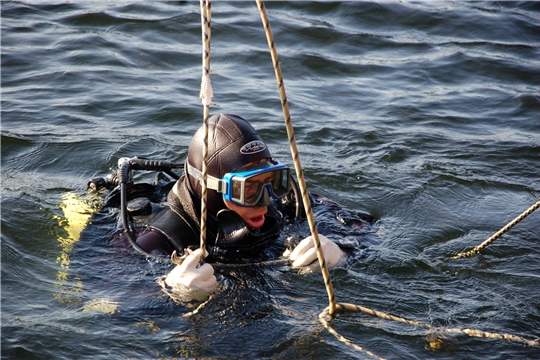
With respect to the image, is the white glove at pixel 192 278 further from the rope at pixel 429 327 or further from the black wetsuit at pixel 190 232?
the rope at pixel 429 327

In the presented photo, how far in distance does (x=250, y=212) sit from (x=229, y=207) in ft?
0.45

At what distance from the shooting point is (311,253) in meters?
4.00

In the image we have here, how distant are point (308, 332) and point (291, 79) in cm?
540

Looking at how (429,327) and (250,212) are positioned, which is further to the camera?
(250,212)

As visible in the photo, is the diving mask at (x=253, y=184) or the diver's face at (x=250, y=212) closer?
the diving mask at (x=253, y=184)

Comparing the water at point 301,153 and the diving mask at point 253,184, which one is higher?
the diving mask at point 253,184

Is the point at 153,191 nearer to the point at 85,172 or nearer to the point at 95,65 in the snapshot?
the point at 85,172

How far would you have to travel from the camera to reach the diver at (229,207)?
13.4 feet

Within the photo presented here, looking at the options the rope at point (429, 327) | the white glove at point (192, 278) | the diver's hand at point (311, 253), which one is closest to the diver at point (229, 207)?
the diver's hand at point (311, 253)

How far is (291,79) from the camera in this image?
8648mm

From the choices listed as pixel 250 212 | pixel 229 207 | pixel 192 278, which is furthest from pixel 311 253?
pixel 192 278

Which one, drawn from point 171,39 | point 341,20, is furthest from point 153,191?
point 341,20

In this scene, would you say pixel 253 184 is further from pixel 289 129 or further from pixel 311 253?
pixel 289 129

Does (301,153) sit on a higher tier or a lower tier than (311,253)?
lower
